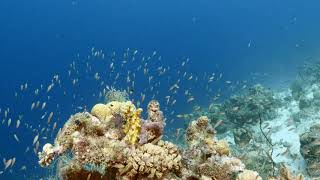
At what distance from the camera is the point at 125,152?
4.62m

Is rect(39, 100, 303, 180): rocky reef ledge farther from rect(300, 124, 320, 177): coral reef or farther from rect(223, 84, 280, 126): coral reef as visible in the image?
rect(223, 84, 280, 126): coral reef

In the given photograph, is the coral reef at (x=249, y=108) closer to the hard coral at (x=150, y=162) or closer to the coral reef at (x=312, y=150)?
the coral reef at (x=312, y=150)

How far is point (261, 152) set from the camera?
36.6ft

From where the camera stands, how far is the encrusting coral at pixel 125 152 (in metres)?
4.56

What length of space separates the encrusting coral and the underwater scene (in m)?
0.01

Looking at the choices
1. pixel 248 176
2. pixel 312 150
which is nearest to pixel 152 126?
pixel 248 176

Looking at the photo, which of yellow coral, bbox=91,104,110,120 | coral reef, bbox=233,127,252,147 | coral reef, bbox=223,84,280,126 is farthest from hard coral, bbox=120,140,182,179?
coral reef, bbox=223,84,280,126

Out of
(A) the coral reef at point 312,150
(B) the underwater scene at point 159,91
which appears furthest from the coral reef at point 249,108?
(A) the coral reef at point 312,150

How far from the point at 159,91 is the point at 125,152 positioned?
174 feet

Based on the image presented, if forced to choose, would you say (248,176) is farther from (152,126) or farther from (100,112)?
(100,112)

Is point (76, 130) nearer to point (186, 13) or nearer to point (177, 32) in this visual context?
Answer: point (177, 32)

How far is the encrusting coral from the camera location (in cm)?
456

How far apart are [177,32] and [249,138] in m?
125

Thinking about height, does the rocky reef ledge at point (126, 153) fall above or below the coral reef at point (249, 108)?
below
